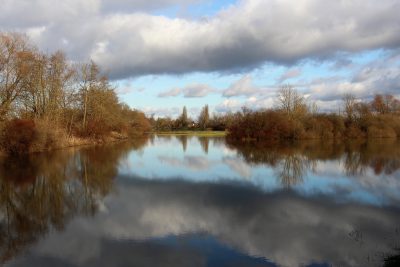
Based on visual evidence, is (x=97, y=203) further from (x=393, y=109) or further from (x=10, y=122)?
(x=393, y=109)

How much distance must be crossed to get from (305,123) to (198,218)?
4791 centimetres

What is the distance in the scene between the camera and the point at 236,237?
8.21m

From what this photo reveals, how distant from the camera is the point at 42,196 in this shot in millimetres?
12289

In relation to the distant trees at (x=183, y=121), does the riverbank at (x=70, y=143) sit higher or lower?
lower

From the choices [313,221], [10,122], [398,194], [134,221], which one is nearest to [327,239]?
[313,221]

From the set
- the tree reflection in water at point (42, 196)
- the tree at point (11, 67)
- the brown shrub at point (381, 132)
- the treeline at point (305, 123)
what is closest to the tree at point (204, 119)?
the treeline at point (305, 123)

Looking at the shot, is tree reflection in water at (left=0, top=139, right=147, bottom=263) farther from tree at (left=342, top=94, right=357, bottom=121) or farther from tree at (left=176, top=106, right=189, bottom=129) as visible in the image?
tree at (left=176, top=106, right=189, bottom=129)

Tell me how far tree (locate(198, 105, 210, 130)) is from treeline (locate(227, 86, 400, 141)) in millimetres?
45408

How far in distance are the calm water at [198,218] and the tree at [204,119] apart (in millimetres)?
89550

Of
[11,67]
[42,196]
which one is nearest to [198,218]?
[42,196]

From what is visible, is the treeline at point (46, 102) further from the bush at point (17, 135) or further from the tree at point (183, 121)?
the tree at point (183, 121)

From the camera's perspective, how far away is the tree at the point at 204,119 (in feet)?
352

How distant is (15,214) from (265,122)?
44.1 m

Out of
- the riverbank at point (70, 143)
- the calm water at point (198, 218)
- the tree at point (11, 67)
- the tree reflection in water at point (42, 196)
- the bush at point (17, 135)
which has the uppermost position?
the tree at point (11, 67)
